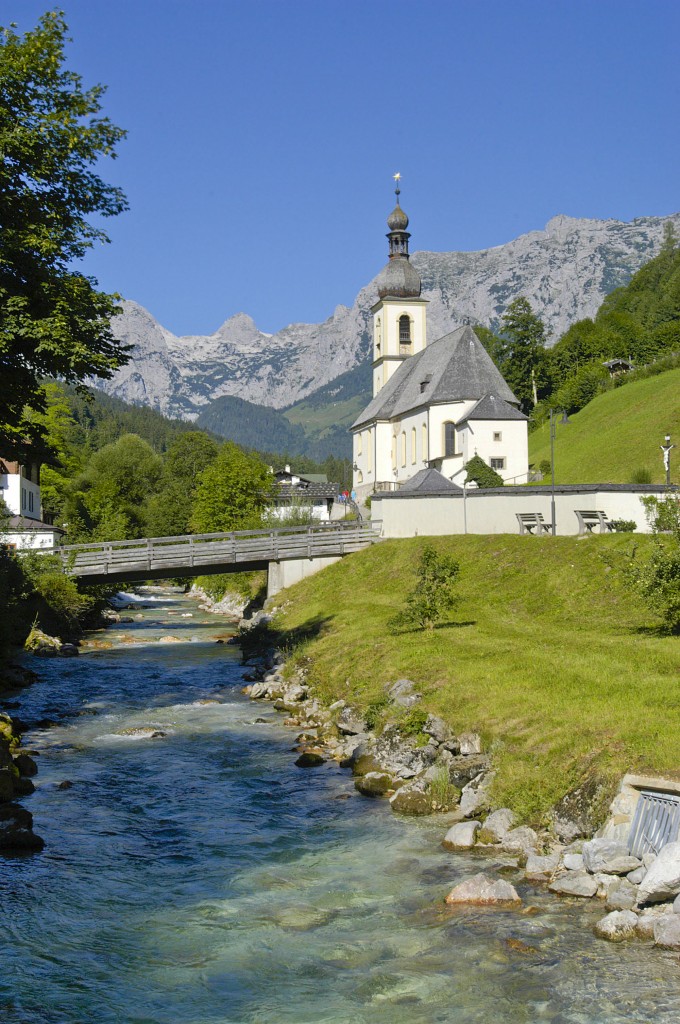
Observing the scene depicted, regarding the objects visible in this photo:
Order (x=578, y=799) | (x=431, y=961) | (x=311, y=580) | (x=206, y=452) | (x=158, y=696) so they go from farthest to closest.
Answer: (x=206, y=452) < (x=311, y=580) < (x=158, y=696) < (x=578, y=799) < (x=431, y=961)

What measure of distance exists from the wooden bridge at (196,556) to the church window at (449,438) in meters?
23.6

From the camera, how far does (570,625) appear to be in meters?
28.1

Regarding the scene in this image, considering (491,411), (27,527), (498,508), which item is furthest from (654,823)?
(491,411)

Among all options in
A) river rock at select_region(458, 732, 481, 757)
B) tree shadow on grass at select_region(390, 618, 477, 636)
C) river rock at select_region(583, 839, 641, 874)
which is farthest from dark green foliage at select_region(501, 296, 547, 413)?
river rock at select_region(583, 839, 641, 874)

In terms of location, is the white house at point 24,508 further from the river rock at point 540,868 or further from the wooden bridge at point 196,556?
the river rock at point 540,868

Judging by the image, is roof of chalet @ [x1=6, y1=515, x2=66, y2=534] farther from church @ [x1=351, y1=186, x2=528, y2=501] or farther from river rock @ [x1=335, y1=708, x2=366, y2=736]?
river rock @ [x1=335, y1=708, x2=366, y2=736]

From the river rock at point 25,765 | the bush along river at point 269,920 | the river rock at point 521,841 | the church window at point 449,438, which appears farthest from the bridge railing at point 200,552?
the river rock at point 521,841

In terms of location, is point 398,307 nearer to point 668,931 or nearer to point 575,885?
point 575,885

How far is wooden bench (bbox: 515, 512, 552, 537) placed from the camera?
41344 millimetres

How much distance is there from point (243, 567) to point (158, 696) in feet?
57.3

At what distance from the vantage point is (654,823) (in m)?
12.9

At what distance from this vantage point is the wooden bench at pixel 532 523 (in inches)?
1628

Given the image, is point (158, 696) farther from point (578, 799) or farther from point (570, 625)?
point (578, 799)

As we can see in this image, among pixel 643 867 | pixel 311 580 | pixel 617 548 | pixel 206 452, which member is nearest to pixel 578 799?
pixel 643 867
